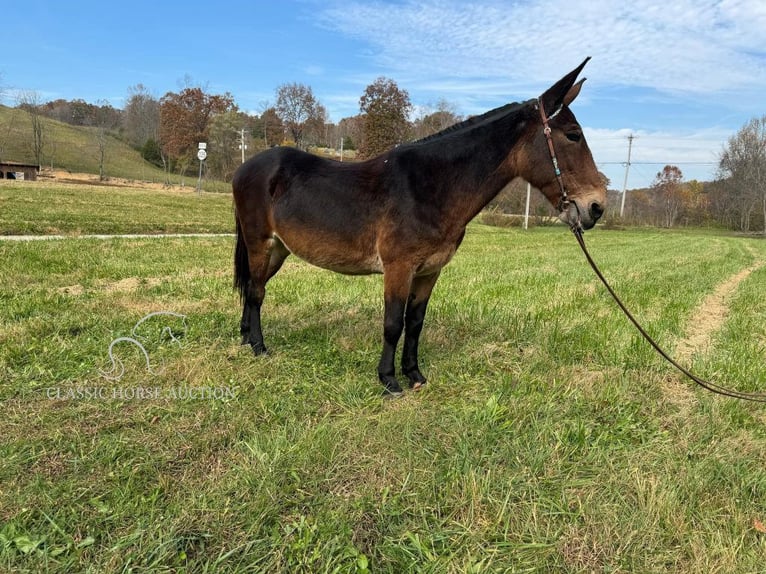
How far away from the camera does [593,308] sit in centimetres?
758

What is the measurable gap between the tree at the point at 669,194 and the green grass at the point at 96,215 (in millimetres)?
74814

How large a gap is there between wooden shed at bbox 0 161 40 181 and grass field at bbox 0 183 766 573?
45.8m

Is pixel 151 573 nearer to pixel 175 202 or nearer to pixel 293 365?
pixel 293 365

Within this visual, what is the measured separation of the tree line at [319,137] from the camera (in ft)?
142

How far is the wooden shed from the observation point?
4103cm

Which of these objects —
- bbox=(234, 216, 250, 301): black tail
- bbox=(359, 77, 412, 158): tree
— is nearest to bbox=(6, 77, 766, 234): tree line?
bbox=(359, 77, 412, 158): tree

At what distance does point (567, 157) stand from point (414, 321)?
1934 mm

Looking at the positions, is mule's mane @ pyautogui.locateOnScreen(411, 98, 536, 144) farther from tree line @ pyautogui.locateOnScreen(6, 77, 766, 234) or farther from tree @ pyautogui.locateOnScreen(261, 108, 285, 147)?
tree @ pyautogui.locateOnScreen(261, 108, 285, 147)

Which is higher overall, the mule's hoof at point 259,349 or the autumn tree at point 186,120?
the autumn tree at point 186,120

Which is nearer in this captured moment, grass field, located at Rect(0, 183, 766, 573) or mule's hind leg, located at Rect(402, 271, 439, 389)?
grass field, located at Rect(0, 183, 766, 573)

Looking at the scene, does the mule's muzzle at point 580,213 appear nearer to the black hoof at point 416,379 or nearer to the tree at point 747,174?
the black hoof at point 416,379

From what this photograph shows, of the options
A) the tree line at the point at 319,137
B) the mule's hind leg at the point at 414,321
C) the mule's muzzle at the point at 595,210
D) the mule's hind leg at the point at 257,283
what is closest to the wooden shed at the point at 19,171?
the tree line at the point at 319,137

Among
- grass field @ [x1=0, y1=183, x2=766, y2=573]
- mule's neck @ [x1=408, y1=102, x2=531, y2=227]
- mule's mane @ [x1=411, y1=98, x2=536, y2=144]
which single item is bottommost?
grass field @ [x1=0, y1=183, x2=766, y2=573]

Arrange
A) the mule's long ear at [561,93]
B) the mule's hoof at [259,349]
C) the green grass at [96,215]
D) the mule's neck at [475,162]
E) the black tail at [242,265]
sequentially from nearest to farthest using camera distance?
the mule's long ear at [561,93] → the mule's neck at [475,162] → the mule's hoof at [259,349] → the black tail at [242,265] → the green grass at [96,215]
